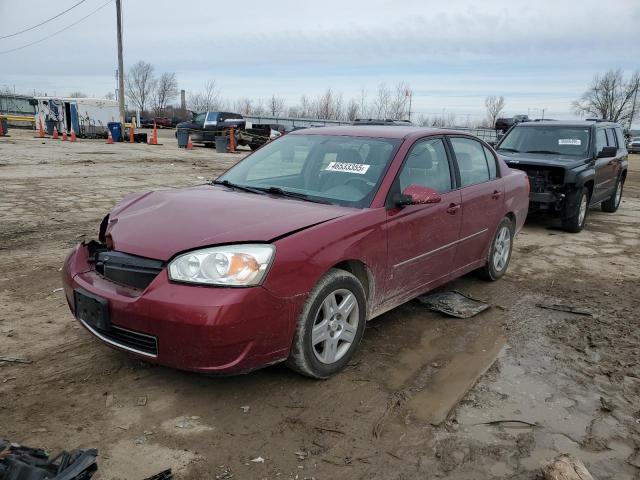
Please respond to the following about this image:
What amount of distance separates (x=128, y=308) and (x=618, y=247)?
725 cm

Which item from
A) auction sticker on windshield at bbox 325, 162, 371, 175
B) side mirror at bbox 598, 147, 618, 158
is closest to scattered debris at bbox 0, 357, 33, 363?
auction sticker on windshield at bbox 325, 162, 371, 175

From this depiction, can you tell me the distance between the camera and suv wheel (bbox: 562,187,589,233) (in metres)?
8.32

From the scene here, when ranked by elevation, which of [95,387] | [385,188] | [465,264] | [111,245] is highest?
[385,188]

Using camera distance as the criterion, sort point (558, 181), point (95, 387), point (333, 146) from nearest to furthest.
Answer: point (95, 387)
point (333, 146)
point (558, 181)

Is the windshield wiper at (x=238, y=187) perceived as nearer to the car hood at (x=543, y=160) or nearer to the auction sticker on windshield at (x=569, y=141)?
the car hood at (x=543, y=160)

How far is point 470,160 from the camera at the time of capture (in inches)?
198

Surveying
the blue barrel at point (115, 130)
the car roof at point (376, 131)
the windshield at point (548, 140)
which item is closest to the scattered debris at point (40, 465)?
the car roof at point (376, 131)

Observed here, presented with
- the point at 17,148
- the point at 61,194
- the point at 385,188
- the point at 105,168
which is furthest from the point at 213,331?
the point at 17,148

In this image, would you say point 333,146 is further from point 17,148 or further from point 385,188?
point 17,148

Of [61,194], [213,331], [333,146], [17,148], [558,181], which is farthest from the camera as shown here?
[17,148]

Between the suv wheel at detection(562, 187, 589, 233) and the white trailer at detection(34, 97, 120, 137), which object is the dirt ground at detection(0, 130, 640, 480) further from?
the white trailer at detection(34, 97, 120, 137)

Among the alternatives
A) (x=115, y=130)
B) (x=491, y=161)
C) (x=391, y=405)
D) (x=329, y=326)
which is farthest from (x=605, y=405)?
(x=115, y=130)

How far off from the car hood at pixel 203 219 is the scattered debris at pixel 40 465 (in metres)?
1.12

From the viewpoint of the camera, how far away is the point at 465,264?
4.87 m
